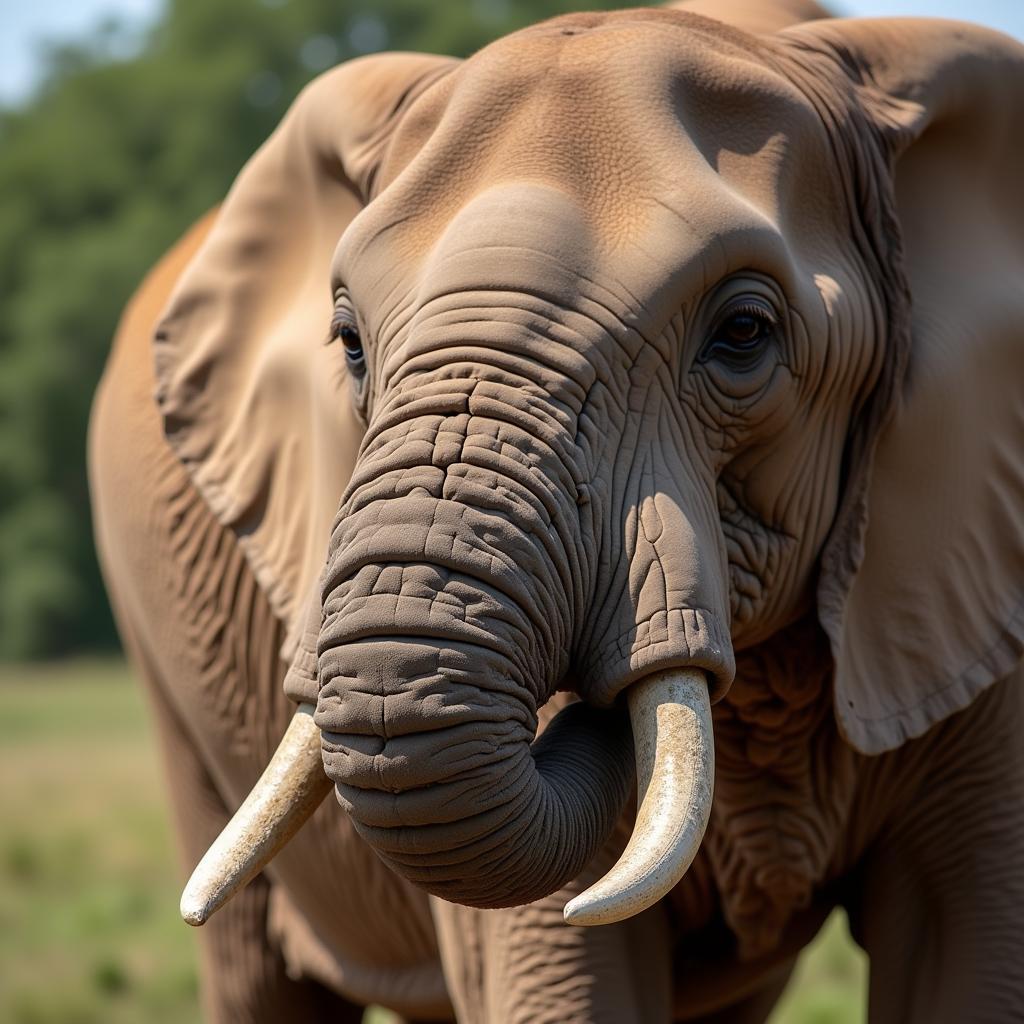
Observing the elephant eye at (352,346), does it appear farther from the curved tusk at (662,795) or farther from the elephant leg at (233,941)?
the elephant leg at (233,941)

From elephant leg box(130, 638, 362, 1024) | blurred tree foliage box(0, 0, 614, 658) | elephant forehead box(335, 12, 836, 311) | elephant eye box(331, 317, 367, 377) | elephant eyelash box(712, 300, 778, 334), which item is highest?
elephant forehead box(335, 12, 836, 311)

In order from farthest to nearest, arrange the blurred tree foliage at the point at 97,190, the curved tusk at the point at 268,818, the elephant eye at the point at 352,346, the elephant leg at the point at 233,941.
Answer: the blurred tree foliage at the point at 97,190, the elephant leg at the point at 233,941, the elephant eye at the point at 352,346, the curved tusk at the point at 268,818

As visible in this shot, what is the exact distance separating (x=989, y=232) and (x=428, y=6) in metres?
28.8

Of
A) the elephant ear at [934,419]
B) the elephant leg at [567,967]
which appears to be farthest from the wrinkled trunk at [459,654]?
the elephant leg at [567,967]

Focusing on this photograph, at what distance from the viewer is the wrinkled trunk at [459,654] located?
2203mm

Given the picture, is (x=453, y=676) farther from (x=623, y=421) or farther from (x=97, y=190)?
(x=97, y=190)

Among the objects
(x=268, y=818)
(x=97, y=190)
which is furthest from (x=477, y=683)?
(x=97, y=190)

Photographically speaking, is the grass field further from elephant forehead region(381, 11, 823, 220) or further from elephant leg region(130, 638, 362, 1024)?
elephant forehead region(381, 11, 823, 220)

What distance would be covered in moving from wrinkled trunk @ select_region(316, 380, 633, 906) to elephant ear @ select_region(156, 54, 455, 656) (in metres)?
0.66

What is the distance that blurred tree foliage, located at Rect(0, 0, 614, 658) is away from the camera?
25531 mm

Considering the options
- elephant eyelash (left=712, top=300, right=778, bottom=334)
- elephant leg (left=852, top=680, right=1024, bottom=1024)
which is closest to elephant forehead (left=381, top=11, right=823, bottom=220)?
elephant eyelash (left=712, top=300, right=778, bottom=334)

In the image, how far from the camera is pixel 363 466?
240cm

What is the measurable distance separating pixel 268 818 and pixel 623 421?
2.26 ft

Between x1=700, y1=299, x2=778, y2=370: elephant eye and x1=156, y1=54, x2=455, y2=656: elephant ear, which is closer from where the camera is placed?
x1=700, y1=299, x2=778, y2=370: elephant eye
